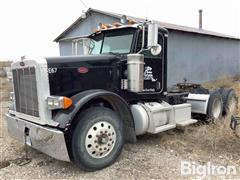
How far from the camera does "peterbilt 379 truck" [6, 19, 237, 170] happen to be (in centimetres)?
350

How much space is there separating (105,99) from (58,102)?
881mm

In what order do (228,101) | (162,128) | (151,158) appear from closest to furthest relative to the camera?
(151,158)
(162,128)
(228,101)

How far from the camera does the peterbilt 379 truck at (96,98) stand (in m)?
3.50

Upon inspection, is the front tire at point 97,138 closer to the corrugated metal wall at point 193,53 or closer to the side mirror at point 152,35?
the side mirror at point 152,35

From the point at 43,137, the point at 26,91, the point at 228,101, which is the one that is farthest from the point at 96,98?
the point at 228,101

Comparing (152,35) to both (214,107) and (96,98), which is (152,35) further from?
(214,107)

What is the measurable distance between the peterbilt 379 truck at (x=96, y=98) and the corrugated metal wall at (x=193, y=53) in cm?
834

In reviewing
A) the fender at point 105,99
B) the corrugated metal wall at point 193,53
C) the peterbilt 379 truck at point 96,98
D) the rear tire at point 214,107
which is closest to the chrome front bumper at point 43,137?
the peterbilt 379 truck at point 96,98

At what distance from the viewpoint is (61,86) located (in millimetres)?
3742

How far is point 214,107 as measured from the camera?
6465 mm

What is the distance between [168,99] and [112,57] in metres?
Answer: 1.90

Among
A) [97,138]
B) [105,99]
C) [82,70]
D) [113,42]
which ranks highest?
[113,42]

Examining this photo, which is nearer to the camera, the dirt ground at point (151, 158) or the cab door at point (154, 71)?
the dirt ground at point (151, 158)

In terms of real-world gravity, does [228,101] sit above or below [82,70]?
below
